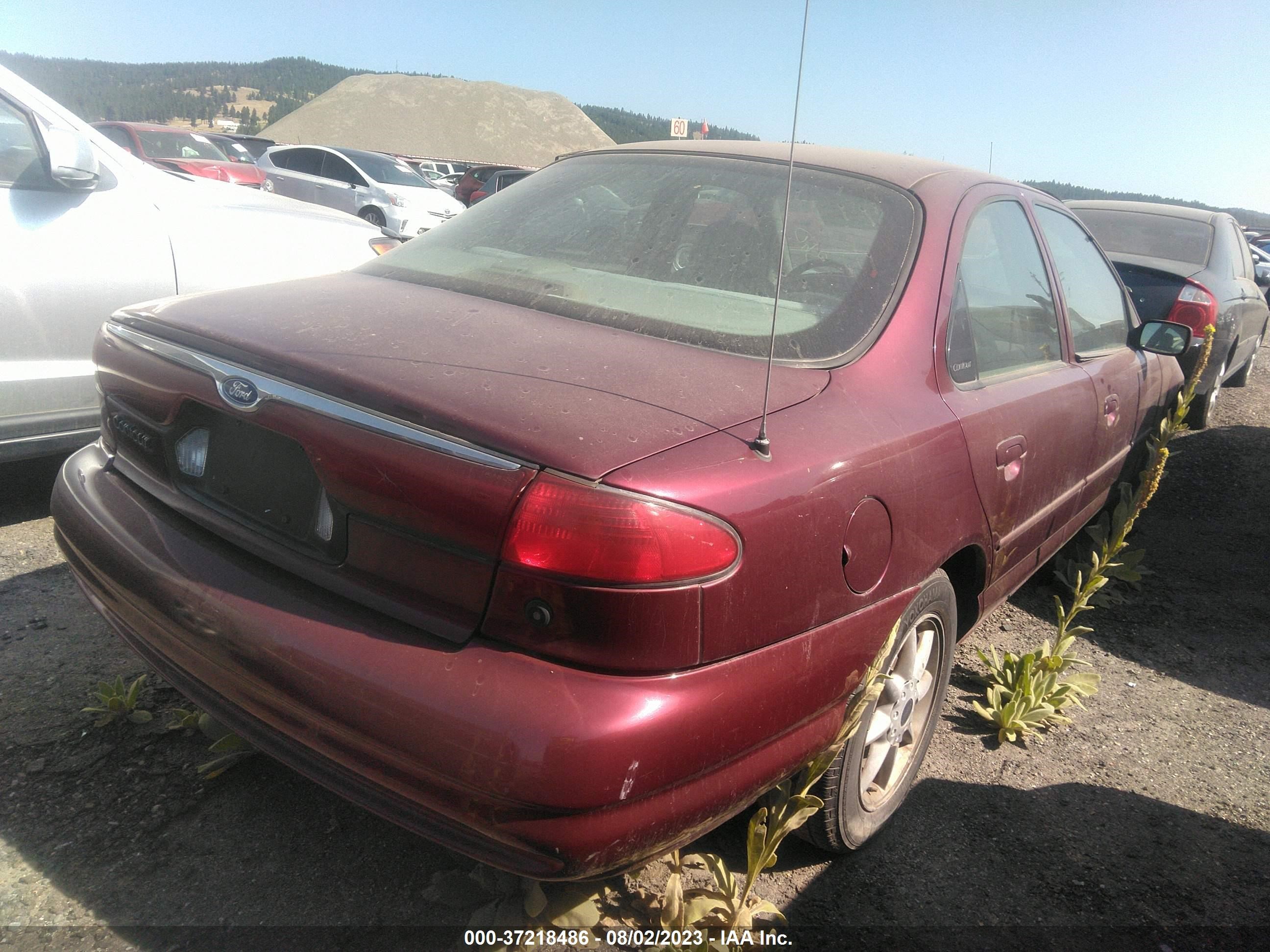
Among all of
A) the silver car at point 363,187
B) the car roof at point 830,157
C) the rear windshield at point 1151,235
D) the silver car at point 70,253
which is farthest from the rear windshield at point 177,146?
the car roof at point 830,157

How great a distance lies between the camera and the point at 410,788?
58.9 inches

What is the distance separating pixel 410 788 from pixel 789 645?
0.68 metres

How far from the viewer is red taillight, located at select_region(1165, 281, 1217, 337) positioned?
6.05 metres

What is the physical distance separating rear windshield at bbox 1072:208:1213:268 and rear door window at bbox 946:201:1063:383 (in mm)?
4270

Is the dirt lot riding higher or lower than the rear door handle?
lower

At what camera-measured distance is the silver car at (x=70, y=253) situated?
11.2 ft

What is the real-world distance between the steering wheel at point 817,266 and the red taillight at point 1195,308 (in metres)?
4.79

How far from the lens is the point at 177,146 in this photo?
16.0m

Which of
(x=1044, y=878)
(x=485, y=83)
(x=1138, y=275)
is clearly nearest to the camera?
(x=1044, y=878)

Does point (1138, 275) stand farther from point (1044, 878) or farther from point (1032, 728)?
point (1044, 878)

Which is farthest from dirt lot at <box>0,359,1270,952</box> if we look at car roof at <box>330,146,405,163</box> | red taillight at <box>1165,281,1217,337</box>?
car roof at <box>330,146,405,163</box>

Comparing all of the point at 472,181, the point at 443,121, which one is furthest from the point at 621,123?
the point at 472,181

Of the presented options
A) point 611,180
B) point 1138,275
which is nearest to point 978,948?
point 611,180

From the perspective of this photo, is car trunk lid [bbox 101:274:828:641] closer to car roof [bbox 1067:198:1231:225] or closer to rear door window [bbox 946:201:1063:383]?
rear door window [bbox 946:201:1063:383]
